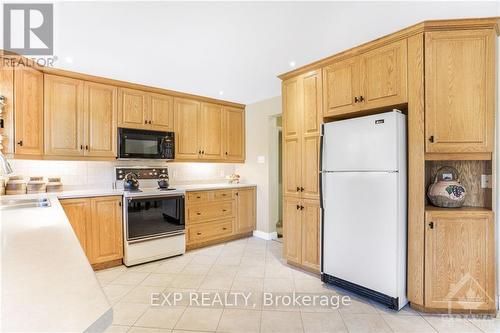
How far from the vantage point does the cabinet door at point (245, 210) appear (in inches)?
167

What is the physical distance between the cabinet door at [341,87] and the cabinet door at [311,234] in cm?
101

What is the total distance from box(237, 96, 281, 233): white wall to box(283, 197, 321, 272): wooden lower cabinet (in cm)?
119

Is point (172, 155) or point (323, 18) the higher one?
point (323, 18)

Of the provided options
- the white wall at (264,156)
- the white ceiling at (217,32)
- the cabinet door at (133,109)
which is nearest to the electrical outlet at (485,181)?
the white ceiling at (217,32)

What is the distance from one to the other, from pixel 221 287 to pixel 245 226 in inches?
71.0

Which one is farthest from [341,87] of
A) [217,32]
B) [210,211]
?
[210,211]

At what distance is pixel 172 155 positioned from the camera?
12.3ft

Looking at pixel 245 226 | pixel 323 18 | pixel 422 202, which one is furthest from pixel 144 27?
pixel 245 226

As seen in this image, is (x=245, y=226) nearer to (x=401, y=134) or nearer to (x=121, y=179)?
(x=121, y=179)

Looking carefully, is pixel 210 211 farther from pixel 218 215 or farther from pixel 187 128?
pixel 187 128

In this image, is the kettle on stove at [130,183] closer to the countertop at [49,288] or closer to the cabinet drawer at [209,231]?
the cabinet drawer at [209,231]

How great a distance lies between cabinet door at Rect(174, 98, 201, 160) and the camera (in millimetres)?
3893

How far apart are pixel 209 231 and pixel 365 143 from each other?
2.59 m

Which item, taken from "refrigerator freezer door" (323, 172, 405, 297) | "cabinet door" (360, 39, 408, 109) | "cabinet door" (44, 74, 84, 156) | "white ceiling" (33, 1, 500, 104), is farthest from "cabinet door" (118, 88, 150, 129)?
"cabinet door" (360, 39, 408, 109)
